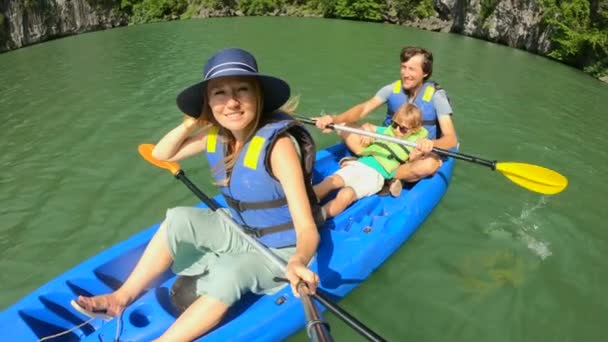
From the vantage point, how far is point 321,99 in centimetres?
763

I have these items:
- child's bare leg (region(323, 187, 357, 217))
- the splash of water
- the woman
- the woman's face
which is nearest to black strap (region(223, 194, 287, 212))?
the woman

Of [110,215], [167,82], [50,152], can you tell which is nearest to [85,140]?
[50,152]

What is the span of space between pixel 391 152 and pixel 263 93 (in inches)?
79.4

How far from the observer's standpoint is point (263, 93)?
2.14 m

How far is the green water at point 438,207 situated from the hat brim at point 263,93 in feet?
4.71

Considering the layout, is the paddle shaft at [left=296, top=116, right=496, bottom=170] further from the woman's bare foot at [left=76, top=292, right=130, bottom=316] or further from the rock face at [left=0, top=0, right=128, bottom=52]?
the rock face at [left=0, top=0, right=128, bottom=52]

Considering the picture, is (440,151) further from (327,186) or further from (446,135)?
(327,186)

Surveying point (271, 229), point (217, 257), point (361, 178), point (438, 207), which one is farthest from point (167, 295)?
point (438, 207)

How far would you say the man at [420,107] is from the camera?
383cm

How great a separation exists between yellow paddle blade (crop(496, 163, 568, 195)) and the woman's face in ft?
8.08

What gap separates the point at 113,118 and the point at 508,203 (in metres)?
5.72

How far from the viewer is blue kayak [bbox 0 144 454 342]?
2279mm

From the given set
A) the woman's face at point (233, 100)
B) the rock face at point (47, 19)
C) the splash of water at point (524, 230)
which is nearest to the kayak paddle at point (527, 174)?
the splash of water at point (524, 230)

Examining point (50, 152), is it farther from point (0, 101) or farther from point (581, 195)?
point (581, 195)
